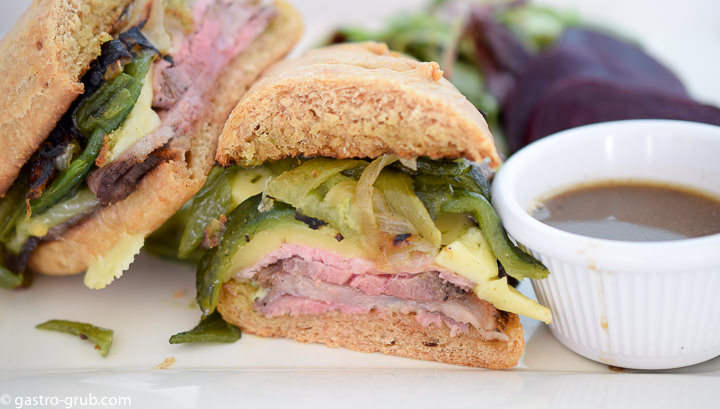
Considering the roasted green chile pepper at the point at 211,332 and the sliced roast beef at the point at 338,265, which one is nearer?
the sliced roast beef at the point at 338,265

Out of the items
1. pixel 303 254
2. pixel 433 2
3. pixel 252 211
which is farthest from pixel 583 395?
pixel 433 2

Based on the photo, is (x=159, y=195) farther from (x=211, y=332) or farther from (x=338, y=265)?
(x=338, y=265)

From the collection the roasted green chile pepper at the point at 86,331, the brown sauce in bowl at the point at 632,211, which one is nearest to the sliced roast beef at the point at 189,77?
the roasted green chile pepper at the point at 86,331

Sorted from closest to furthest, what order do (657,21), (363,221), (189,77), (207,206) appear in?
1. (363,221)
2. (207,206)
3. (189,77)
4. (657,21)

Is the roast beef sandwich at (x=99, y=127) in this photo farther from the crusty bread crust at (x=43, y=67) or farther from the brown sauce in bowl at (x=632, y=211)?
the brown sauce in bowl at (x=632, y=211)

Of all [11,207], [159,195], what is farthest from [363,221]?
[11,207]

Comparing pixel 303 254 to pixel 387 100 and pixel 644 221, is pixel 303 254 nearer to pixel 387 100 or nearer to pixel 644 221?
pixel 387 100
